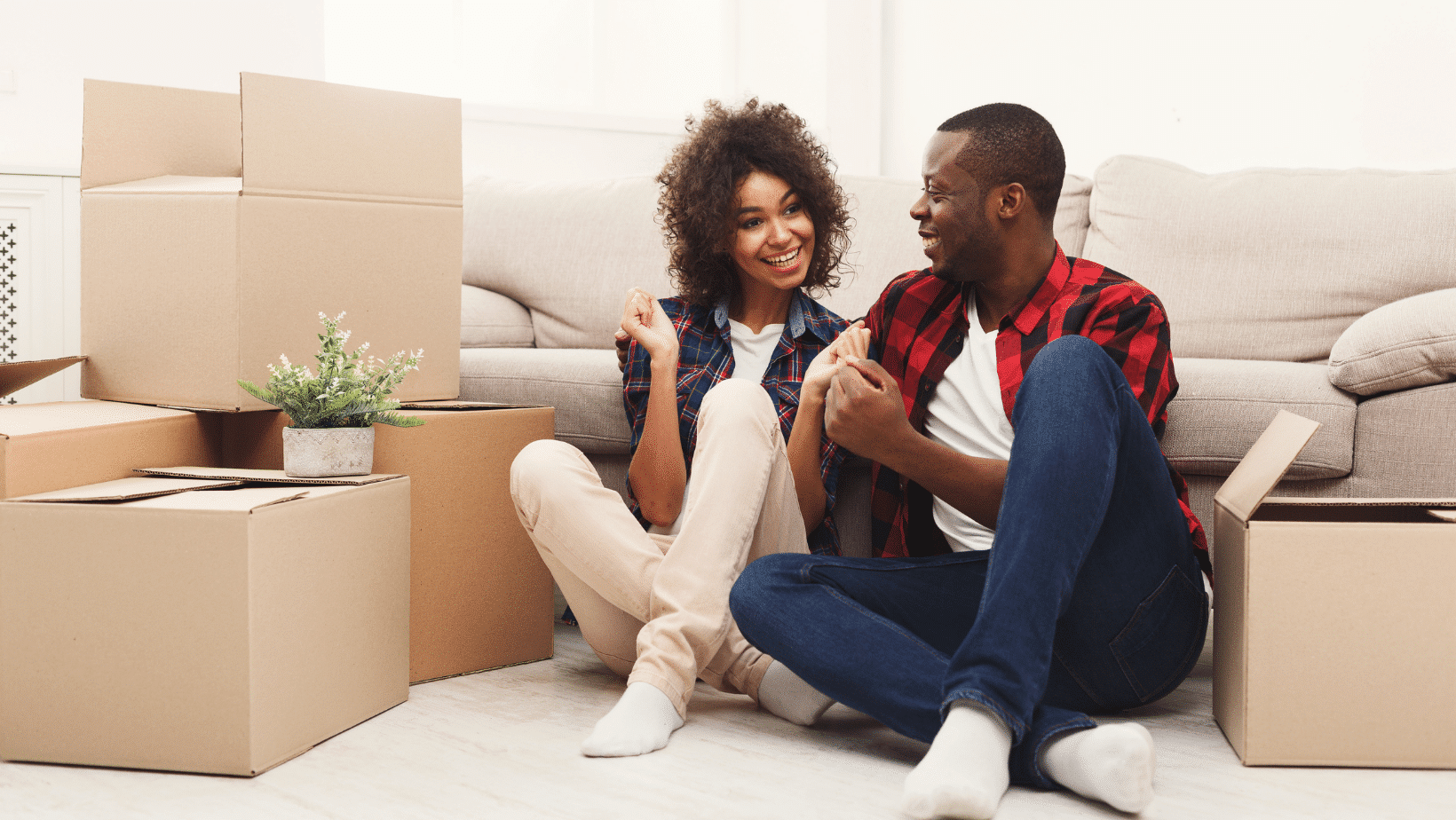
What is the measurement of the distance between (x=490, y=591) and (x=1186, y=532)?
0.88 meters

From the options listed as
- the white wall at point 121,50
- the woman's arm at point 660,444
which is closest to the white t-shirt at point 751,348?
the woman's arm at point 660,444

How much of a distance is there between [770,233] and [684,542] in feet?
1.55

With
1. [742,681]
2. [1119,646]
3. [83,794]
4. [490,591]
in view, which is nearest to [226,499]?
[83,794]

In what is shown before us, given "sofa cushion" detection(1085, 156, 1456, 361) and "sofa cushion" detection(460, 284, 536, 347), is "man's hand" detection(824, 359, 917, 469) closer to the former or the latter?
"sofa cushion" detection(1085, 156, 1456, 361)

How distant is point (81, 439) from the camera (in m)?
1.19

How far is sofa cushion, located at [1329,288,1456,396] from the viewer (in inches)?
55.9

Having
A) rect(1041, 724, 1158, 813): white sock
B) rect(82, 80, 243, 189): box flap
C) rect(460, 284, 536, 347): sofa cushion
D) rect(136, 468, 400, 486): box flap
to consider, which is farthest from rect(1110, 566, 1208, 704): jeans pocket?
rect(460, 284, 536, 347): sofa cushion

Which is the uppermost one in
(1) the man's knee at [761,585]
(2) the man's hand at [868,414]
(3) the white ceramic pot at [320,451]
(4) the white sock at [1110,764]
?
(2) the man's hand at [868,414]

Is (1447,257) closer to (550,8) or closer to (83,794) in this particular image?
(83,794)

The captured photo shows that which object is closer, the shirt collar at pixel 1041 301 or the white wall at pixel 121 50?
the shirt collar at pixel 1041 301

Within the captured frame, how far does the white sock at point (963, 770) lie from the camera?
900mm

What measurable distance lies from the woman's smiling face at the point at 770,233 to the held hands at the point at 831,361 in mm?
144

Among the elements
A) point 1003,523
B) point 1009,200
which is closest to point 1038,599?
point 1003,523

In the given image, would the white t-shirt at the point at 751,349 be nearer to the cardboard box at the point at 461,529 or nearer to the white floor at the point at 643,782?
the cardboard box at the point at 461,529
